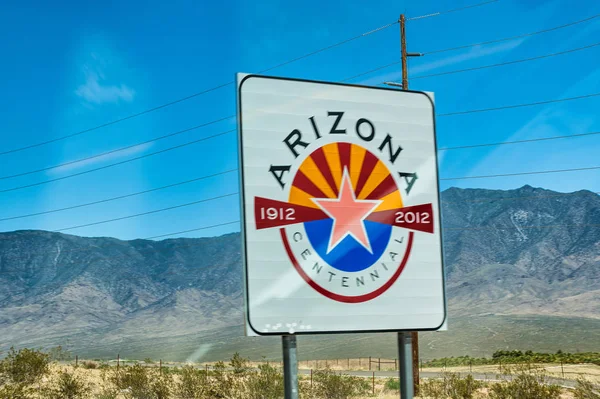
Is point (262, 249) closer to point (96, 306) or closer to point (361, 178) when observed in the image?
point (361, 178)

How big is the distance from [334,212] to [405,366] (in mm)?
1391

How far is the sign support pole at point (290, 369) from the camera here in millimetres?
4781

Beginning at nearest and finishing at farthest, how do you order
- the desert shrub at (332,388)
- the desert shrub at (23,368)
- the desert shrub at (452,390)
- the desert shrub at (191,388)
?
the desert shrub at (191,388) → the desert shrub at (452,390) → the desert shrub at (23,368) → the desert shrub at (332,388)

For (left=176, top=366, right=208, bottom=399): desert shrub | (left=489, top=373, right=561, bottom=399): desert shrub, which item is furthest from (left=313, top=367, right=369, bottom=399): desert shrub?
(left=489, top=373, right=561, bottom=399): desert shrub

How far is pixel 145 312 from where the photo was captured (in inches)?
7554

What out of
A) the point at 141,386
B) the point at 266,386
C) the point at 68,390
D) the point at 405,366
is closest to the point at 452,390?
the point at 266,386

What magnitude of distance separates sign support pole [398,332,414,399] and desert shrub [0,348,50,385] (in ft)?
84.9

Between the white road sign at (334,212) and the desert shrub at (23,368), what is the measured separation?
85.6 feet

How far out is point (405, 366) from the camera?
5328 millimetres

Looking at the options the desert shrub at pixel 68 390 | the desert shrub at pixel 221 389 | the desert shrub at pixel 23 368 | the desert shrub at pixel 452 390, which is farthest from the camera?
the desert shrub at pixel 23 368

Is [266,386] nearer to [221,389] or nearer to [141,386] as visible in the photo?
[221,389]

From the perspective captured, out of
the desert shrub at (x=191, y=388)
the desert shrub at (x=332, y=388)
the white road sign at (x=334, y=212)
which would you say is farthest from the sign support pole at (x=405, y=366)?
the desert shrub at (x=332, y=388)

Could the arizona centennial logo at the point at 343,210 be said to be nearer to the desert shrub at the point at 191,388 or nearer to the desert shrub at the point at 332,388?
the desert shrub at the point at 191,388

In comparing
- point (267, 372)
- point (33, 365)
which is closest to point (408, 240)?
point (267, 372)
